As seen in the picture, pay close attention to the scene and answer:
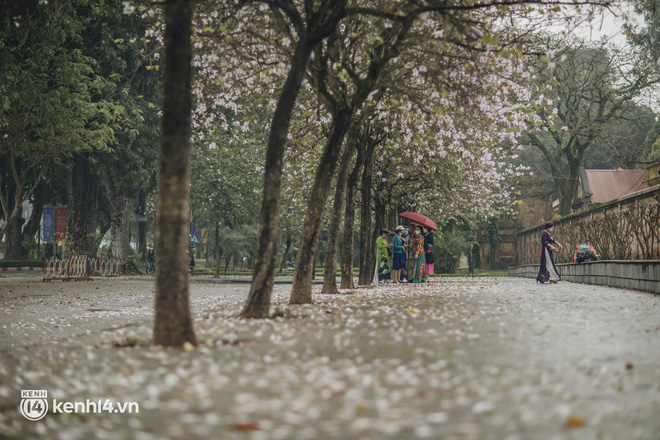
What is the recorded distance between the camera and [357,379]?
554 centimetres

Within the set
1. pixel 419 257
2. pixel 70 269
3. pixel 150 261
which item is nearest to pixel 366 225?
pixel 419 257

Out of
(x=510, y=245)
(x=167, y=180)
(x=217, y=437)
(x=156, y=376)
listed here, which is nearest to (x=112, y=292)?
(x=167, y=180)

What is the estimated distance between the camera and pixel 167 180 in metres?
7.26

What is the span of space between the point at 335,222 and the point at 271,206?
629 cm

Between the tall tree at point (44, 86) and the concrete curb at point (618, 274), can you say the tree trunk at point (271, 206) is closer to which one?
the concrete curb at point (618, 274)

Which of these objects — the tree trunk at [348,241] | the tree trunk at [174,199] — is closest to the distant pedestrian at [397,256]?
the tree trunk at [348,241]

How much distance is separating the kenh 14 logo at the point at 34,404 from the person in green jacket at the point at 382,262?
→ 19619 mm

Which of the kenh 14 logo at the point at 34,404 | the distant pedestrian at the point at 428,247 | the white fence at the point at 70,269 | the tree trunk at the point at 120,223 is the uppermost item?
the tree trunk at the point at 120,223

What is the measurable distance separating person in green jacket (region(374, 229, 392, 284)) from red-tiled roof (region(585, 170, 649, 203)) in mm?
32578

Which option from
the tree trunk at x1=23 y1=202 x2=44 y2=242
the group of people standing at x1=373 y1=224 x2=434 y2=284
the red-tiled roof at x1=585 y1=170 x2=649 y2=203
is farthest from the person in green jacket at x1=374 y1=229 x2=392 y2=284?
the red-tiled roof at x1=585 y1=170 x2=649 y2=203

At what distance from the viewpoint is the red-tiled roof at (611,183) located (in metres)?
53.3

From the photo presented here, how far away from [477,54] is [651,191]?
656 centimetres

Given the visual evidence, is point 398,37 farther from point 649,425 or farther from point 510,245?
point 510,245

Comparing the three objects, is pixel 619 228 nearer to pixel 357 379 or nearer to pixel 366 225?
pixel 366 225
